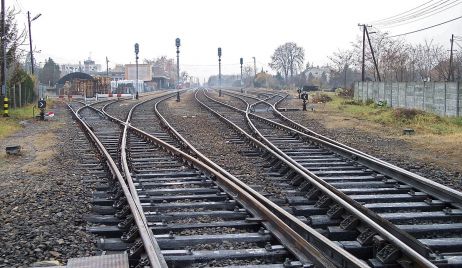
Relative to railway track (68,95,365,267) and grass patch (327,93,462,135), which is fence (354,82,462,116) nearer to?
grass patch (327,93,462,135)

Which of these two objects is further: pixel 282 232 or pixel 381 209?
pixel 381 209

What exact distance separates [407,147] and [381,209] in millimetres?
7045

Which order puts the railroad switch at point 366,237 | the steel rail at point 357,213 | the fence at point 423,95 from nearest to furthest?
the steel rail at point 357,213 → the railroad switch at point 366,237 → the fence at point 423,95

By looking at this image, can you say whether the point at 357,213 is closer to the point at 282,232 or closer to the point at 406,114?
the point at 282,232

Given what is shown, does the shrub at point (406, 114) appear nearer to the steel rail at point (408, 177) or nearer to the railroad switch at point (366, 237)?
the steel rail at point (408, 177)

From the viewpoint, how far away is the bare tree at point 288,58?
114812 mm

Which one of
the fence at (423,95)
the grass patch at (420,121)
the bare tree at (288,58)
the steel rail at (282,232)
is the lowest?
the steel rail at (282,232)

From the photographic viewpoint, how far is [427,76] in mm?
68312

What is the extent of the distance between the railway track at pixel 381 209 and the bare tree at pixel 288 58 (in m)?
105

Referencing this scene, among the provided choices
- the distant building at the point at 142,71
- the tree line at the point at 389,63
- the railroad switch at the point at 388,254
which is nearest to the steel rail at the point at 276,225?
the railroad switch at the point at 388,254

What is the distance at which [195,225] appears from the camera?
235 inches

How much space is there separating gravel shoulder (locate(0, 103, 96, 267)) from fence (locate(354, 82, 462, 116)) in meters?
15.6

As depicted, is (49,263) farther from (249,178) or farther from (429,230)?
(249,178)

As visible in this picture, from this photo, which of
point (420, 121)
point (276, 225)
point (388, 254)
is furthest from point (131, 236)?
point (420, 121)
